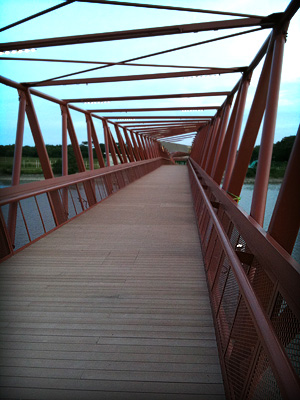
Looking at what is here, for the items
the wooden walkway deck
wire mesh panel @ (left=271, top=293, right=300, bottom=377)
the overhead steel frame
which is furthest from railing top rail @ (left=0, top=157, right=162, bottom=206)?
wire mesh panel @ (left=271, top=293, right=300, bottom=377)

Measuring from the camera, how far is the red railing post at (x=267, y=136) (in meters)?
5.18

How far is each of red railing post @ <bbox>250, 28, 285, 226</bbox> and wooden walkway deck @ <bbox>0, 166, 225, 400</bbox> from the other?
1.21 meters

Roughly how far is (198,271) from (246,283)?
2.67 metres

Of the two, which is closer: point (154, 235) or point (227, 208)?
point (227, 208)

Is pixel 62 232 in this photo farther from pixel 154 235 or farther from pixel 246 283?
pixel 246 283

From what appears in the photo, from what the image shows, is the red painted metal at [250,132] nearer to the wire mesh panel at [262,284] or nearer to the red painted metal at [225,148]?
the red painted metal at [225,148]

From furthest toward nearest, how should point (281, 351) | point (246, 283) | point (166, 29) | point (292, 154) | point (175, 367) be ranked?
point (166, 29)
point (292, 154)
point (175, 367)
point (246, 283)
point (281, 351)

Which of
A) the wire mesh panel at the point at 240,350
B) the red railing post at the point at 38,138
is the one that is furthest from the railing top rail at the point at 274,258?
the red railing post at the point at 38,138

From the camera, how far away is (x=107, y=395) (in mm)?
2471

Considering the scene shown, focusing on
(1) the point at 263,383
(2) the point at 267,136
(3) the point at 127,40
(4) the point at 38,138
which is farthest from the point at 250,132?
(4) the point at 38,138

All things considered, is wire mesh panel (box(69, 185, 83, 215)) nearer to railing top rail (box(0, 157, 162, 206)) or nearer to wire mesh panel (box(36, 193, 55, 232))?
railing top rail (box(0, 157, 162, 206))

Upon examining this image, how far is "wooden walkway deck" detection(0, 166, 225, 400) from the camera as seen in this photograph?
102 inches

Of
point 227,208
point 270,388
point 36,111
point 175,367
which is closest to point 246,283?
point 270,388

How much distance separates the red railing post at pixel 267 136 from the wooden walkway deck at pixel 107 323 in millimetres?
1212
